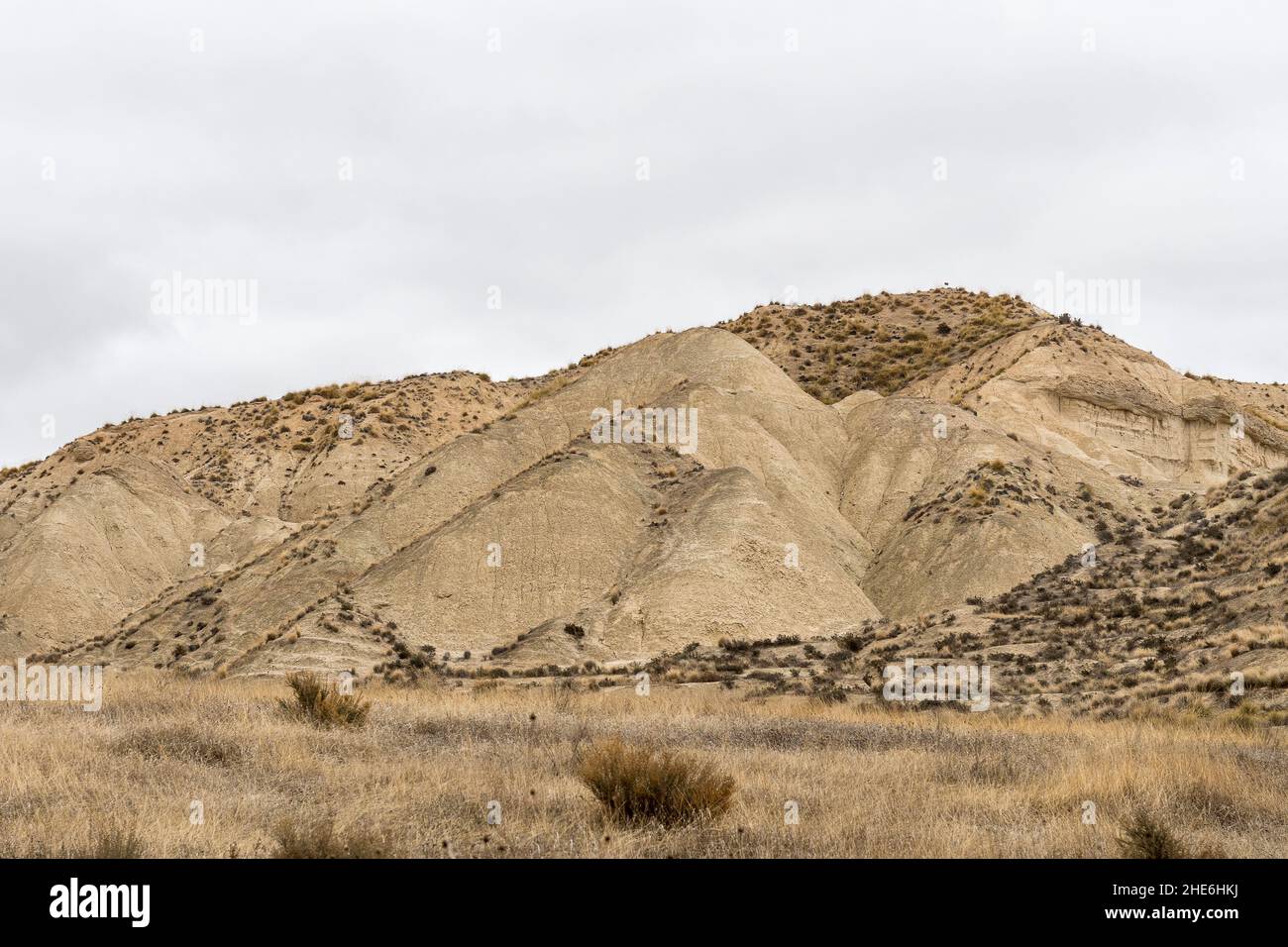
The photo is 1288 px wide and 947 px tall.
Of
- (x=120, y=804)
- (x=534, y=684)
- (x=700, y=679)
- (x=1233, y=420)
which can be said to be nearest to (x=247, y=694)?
(x=534, y=684)

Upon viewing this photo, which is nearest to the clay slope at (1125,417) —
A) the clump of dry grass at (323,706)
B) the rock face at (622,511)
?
the rock face at (622,511)

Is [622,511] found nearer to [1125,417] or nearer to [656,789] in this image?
[1125,417]

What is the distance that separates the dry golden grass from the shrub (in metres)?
0.15

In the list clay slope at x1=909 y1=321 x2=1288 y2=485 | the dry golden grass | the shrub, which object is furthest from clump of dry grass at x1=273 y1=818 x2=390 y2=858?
clay slope at x1=909 y1=321 x2=1288 y2=485

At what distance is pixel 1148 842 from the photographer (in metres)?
8.32

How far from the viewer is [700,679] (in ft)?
93.3

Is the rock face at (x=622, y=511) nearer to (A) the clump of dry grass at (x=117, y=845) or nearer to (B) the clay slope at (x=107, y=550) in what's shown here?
(B) the clay slope at (x=107, y=550)

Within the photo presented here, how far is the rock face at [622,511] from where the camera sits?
1442 inches

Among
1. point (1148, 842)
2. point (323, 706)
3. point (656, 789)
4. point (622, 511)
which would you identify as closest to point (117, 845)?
point (656, 789)

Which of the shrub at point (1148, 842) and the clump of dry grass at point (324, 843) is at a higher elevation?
the clump of dry grass at point (324, 843)

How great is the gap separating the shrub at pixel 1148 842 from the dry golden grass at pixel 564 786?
0.49 ft

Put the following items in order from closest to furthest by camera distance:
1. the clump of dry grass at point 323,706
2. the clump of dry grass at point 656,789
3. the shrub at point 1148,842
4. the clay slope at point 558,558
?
the shrub at point 1148,842
the clump of dry grass at point 656,789
the clump of dry grass at point 323,706
the clay slope at point 558,558
